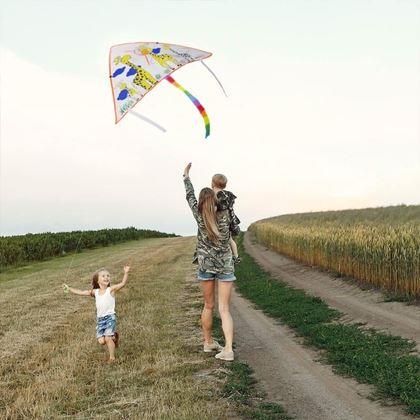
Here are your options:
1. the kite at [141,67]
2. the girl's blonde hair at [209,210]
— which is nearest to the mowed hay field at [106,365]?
the girl's blonde hair at [209,210]

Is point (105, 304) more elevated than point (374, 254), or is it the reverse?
point (374, 254)

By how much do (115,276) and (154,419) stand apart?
17438 mm

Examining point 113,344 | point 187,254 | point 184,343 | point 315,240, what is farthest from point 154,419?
point 187,254

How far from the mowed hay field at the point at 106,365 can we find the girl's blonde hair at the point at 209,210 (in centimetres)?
205

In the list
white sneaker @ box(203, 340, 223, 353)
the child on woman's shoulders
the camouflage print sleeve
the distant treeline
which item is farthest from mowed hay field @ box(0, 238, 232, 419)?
the distant treeline

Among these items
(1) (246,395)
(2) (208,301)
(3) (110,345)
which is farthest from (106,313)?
(1) (246,395)

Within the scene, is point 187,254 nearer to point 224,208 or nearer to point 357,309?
point 357,309

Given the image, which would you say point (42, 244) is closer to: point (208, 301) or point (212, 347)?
point (212, 347)

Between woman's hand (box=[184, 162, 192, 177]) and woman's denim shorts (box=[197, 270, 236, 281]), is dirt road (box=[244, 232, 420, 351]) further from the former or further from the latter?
woman's hand (box=[184, 162, 192, 177])

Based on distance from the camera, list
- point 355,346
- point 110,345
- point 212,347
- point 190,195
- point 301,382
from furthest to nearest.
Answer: point 355,346 → point 212,347 → point 110,345 → point 190,195 → point 301,382

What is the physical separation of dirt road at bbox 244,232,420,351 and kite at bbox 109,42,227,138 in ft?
20.5

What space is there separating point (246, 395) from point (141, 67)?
5.34 meters

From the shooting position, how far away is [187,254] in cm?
3572

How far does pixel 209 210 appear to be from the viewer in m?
8.48
